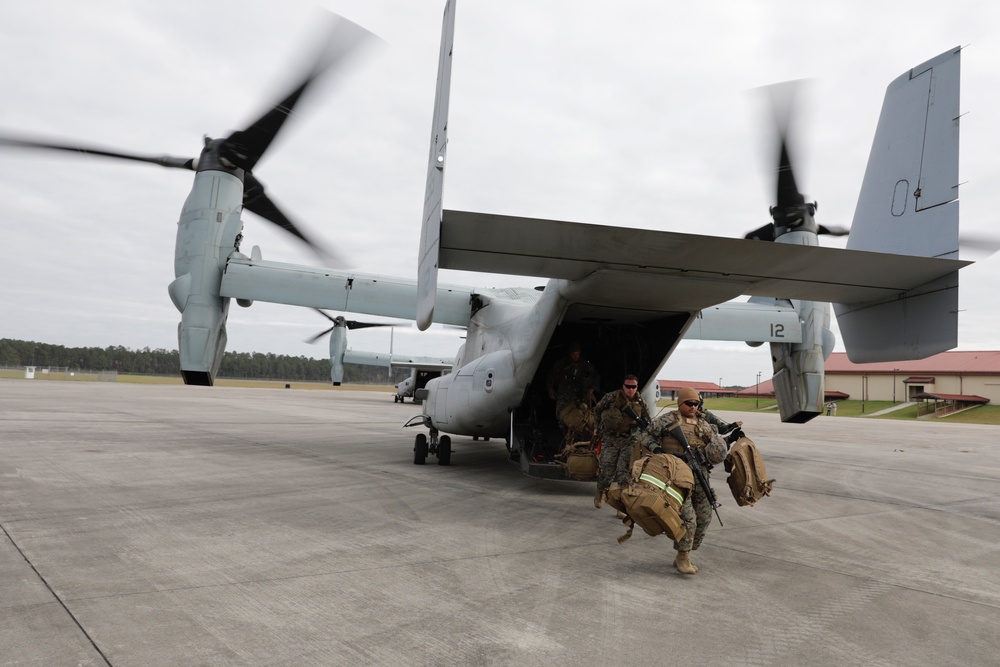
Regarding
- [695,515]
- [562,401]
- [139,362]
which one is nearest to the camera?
[695,515]

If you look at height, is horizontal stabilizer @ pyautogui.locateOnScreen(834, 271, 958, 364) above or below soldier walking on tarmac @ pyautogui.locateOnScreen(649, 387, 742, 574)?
above

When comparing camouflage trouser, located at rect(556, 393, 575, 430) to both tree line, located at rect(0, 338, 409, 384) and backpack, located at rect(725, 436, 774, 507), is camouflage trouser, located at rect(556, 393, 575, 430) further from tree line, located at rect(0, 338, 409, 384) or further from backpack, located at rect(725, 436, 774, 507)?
tree line, located at rect(0, 338, 409, 384)

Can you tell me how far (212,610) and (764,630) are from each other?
3071 mm

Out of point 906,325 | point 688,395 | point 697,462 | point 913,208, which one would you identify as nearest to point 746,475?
point 697,462

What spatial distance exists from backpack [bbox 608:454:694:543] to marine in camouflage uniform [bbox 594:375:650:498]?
1.70 metres

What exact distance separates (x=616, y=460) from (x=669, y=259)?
7.19 ft

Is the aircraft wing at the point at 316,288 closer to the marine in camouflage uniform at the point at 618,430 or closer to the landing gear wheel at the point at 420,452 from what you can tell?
the landing gear wheel at the point at 420,452

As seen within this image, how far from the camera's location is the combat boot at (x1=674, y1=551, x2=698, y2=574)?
14.1 feet

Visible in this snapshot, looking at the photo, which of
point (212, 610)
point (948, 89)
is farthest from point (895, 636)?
point (948, 89)

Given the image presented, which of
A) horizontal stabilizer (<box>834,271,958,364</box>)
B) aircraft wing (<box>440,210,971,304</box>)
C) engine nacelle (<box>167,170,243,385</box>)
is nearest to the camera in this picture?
aircraft wing (<box>440,210,971,304</box>)

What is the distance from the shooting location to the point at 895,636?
10.7ft

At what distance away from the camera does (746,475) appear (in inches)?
182

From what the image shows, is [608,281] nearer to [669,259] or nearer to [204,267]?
[669,259]

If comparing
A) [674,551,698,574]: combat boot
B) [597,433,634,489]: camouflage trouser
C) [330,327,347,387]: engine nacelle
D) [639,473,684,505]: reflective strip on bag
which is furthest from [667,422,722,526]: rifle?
[330,327,347,387]: engine nacelle
